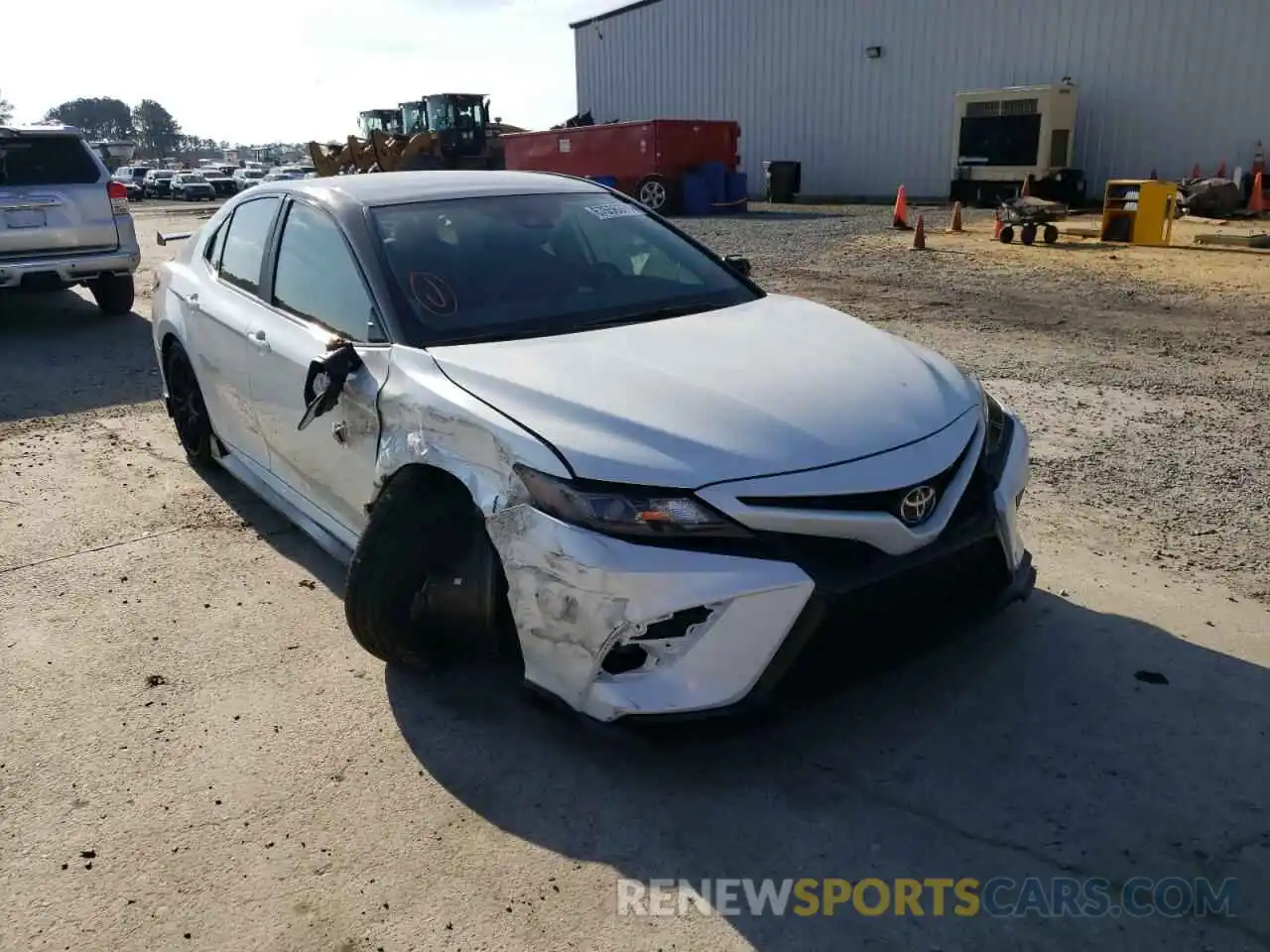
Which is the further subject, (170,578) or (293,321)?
(170,578)

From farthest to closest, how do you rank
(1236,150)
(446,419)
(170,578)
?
1. (1236,150)
2. (170,578)
3. (446,419)

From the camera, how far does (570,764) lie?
114 inches

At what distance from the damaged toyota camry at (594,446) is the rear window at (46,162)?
20.4ft

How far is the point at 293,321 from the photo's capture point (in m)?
3.85

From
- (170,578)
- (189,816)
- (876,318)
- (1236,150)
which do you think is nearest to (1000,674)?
(189,816)

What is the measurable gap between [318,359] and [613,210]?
4.75ft

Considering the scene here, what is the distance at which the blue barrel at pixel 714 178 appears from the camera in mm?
22516

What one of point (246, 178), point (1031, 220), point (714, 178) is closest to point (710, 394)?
point (1031, 220)

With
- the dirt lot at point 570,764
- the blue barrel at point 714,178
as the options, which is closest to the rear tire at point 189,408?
the dirt lot at point 570,764

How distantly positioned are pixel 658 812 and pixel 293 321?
233 centimetres

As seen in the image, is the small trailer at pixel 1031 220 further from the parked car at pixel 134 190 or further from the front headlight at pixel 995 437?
the parked car at pixel 134 190

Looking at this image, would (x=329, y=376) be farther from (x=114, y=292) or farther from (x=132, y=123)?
(x=132, y=123)

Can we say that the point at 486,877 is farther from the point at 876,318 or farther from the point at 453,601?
the point at 876,318

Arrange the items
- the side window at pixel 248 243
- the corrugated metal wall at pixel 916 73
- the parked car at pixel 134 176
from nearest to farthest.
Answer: the side window at pixel 248 243 < the corrugated metal wall at pixel 916 73 < the parked car at pixel 134 176
